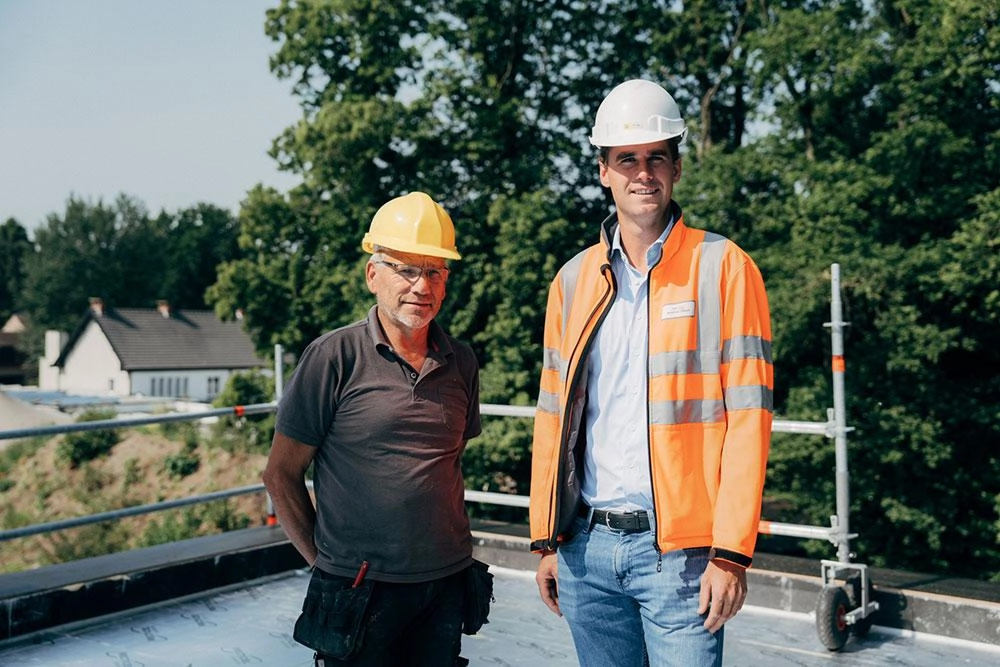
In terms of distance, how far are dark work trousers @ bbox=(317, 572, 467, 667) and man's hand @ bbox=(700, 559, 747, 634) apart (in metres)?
0.78

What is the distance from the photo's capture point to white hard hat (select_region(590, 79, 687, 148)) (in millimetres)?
2279

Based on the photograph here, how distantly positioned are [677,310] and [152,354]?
189 feet

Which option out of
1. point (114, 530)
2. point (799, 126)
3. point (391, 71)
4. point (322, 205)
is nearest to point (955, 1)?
point (799, 126)

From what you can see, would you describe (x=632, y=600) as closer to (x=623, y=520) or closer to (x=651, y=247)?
(x=623, y=520)

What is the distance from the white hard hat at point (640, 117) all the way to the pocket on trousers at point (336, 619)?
1.31 metres

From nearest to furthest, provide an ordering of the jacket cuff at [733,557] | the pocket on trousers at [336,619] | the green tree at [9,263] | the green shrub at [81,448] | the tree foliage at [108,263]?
the jacket cuff at [733,557]
the pocket on trousers at [336,619]
the green shrub at [81,448]
the tree foliage at [108,263]
the green tree at [9,263]

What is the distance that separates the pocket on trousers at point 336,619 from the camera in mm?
2402

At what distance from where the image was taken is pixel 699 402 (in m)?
2.17

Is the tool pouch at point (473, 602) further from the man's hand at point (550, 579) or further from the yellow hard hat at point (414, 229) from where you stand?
the yellow hard hat at point (414, 229)

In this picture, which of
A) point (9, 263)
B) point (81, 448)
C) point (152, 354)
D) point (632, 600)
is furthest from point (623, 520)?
point (9, 263)

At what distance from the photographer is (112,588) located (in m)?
5.29

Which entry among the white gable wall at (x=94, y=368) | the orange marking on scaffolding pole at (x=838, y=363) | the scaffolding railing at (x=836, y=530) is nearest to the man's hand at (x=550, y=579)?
the scaffolding railing at (x=836, y=530)

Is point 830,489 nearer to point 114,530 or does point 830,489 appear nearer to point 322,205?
point 322,205

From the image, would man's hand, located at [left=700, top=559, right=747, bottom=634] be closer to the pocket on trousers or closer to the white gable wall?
the pocket on trousers
